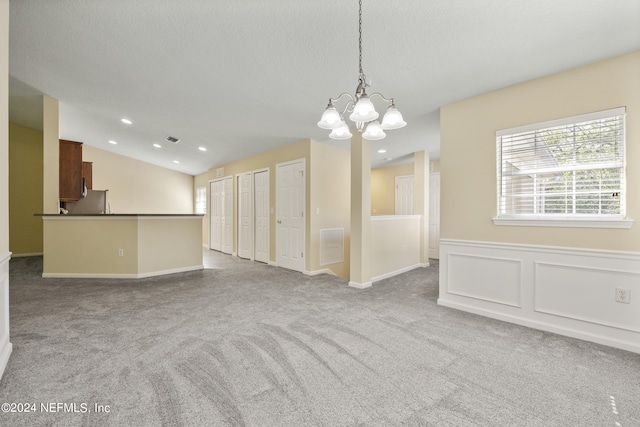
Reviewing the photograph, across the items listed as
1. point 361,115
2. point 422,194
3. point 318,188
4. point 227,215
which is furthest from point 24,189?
point 422,194

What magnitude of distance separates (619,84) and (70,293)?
6.24 m

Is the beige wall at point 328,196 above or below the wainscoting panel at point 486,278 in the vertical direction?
above

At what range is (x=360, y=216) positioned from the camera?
13.3ft

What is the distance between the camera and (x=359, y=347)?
224cm

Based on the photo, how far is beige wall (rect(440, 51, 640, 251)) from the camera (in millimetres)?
2238

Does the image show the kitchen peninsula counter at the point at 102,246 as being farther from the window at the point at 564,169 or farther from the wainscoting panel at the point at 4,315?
the window at the point at 564,169

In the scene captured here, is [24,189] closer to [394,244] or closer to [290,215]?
[290,215]

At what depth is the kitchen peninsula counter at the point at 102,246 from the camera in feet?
14.8

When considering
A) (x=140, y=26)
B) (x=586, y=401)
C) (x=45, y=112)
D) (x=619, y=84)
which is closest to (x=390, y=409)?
(x=586, y=401)

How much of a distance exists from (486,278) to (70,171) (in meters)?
6.72

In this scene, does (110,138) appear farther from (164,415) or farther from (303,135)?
(164,415)

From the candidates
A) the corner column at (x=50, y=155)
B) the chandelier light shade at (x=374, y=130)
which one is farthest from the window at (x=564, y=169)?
the corner column at (x=50, y=155)

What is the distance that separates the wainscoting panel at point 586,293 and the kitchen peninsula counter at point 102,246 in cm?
540

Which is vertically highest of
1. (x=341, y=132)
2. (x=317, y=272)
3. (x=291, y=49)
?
(x=291, y=49)
